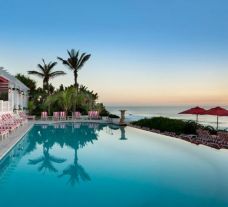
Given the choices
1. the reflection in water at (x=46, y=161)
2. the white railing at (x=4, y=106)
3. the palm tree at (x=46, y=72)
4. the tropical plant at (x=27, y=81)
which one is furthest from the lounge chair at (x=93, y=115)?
the tropical plant at (x=27, y=81)

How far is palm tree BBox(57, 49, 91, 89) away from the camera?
110 ft

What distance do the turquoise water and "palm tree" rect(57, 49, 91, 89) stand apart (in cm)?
1970

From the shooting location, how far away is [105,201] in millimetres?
6746

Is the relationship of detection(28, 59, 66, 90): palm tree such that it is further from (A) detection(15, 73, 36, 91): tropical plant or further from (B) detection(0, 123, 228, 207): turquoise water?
(B) detection(0, 123, 228, 207): turquoise water

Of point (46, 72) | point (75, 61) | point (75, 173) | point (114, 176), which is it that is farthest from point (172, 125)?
point (46, 72)

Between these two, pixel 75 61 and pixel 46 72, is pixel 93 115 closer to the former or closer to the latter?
pixel 75 61

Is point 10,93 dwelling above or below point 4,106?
above

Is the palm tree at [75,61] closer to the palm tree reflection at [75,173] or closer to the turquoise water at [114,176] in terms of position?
the turquoise water at [114,176]

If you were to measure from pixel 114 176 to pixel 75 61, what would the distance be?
2561 cm

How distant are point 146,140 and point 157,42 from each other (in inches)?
378

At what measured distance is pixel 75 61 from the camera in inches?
1315

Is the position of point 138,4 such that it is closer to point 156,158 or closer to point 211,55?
point 211,55

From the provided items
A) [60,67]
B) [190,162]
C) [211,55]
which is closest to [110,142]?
[190,162]

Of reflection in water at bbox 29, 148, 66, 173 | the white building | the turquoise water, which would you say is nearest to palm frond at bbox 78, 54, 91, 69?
the white building
